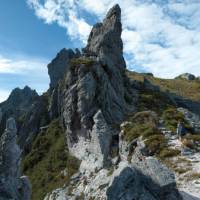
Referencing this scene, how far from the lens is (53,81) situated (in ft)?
437

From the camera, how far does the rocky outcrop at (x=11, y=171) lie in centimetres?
2312

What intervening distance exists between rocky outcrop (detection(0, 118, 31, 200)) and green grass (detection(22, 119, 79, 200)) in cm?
3606

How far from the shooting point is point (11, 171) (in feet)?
79.5

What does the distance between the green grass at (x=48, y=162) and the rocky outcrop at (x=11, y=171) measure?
3606cm

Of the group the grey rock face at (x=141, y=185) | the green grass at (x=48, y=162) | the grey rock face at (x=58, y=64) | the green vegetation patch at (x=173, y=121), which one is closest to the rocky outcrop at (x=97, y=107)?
the green grass at (x=48, y=162)

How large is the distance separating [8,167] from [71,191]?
99.5 feet

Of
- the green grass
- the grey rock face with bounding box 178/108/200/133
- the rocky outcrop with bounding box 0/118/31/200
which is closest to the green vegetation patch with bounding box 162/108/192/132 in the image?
the grey rock face with bounding box 178/108/200/133

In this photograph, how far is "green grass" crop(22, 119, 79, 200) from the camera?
219 ft

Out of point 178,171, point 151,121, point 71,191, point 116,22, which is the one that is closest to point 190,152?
point 178,171

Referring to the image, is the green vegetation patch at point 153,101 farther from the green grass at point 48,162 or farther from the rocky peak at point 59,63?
the rocky peak at point 59,63

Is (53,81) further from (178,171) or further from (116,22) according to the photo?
(178,171)

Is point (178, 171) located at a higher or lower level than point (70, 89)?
lower

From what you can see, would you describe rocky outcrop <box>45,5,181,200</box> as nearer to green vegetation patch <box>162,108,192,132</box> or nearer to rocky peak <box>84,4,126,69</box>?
rocky peak <box>84,4,126,69</box>

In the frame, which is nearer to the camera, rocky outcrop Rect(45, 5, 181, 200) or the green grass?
rocky outcrop Rect(45, 5, 181, 200)
